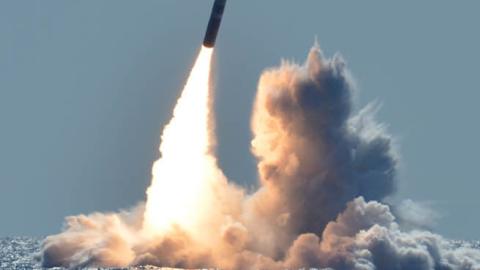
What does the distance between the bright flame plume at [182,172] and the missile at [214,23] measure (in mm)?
9658

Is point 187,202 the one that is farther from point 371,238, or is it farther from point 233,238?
point 371,238

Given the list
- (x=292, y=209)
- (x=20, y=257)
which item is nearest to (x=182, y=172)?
(x=292, y=209)

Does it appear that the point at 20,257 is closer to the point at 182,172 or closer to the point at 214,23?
the point at 182,172

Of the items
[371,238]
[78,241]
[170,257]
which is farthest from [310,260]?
[78,241]

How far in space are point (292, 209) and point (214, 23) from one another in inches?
866

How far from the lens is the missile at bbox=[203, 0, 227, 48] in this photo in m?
106

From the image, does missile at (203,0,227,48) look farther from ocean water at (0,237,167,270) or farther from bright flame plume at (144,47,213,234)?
ocean water at (0,237,167,270)

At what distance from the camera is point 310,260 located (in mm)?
110750

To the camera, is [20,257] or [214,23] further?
[20,257]

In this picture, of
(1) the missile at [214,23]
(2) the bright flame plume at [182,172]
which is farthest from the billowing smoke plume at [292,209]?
(1) the missile at [214,23]

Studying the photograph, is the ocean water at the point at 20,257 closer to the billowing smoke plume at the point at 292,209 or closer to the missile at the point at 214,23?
the billowing smoke plume at the point at 292,209

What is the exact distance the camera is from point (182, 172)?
120m

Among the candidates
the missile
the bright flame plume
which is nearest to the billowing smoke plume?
the bright flame plume

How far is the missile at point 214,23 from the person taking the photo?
10550 centimetres
